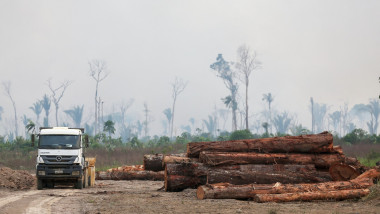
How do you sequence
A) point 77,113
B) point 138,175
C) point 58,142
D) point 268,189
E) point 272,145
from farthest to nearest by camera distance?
point 77,113, point 138,175, point 58,142, point 272,145, point 268,189

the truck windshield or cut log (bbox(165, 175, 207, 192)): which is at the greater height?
the truck windshield

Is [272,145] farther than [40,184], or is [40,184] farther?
[40,184]

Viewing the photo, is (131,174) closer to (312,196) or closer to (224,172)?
(224,172)

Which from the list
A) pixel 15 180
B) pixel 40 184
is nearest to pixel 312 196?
pixel 40 184

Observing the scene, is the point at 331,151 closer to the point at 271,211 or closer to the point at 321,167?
the point at 321,167

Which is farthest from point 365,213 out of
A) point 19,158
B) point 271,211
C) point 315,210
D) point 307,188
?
point 19,158

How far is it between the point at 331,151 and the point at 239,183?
4.41 m

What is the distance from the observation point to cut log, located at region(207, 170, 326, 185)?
60.0 feet

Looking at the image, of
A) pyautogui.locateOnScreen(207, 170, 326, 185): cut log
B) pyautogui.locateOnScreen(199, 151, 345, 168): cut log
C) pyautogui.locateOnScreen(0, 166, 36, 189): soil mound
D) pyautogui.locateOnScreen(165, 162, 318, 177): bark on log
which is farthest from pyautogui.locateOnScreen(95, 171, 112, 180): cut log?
pyautogui.locateOnScreen(207, 170, 326, 185): cut log

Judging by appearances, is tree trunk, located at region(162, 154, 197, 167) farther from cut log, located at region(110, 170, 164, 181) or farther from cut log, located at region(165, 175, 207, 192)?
cut log, located at region(110, 170, 164, 181)

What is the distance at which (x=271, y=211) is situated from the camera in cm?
1256

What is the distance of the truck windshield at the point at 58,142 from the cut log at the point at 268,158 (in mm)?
7319

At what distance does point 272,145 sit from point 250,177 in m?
1.94

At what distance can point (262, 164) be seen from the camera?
62.4ft
